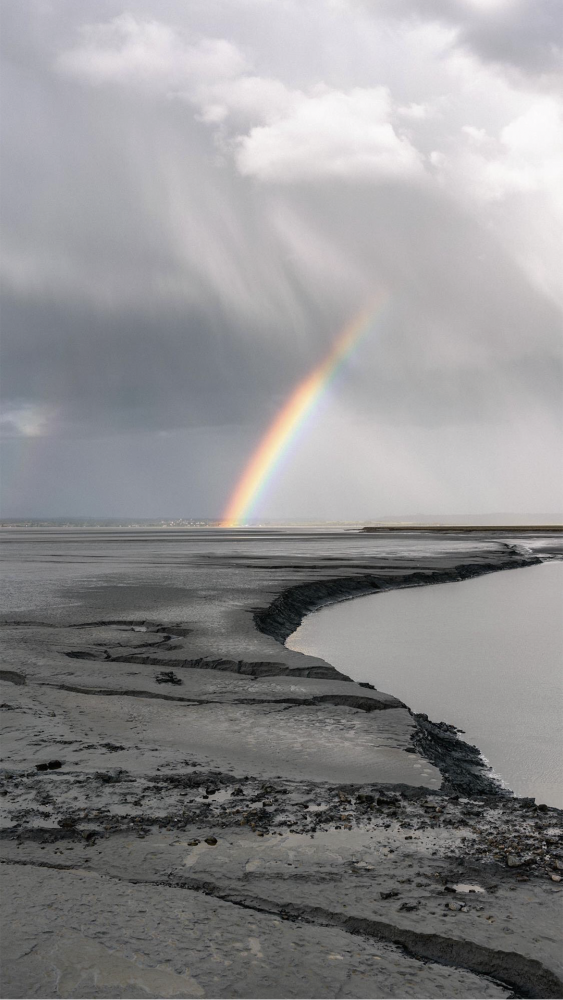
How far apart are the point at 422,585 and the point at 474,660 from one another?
11.8 meters

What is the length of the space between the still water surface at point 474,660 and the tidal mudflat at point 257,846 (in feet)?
1.64

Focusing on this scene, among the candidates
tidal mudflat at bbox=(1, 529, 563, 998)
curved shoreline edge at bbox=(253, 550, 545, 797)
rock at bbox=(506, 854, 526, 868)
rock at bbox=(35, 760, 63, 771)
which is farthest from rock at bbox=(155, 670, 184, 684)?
rock at bbox=(506, 854, 526, 868)

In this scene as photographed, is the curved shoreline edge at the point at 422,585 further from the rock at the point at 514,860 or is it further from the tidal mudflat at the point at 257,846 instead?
the rock at the point at 514,860

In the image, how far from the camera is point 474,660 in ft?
39.1

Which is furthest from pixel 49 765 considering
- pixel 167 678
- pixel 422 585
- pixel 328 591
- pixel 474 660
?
pixel 422 585

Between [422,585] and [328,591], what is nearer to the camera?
[328,591]

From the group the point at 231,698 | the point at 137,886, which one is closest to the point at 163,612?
the point at 231,698

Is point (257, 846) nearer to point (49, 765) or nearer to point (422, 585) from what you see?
point (49, 765)

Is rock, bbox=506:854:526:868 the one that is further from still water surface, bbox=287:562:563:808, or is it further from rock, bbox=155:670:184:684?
rock, bbox=155:670:184:684

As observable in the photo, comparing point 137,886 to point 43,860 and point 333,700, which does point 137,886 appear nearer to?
point 43,860

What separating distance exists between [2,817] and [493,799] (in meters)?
3.28

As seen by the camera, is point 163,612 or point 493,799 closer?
point 493,799

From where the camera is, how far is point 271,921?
342 centimetres

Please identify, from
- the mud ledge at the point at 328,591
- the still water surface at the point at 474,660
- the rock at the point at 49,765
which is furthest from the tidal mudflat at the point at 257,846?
the mud ledge at the point at 328,591
